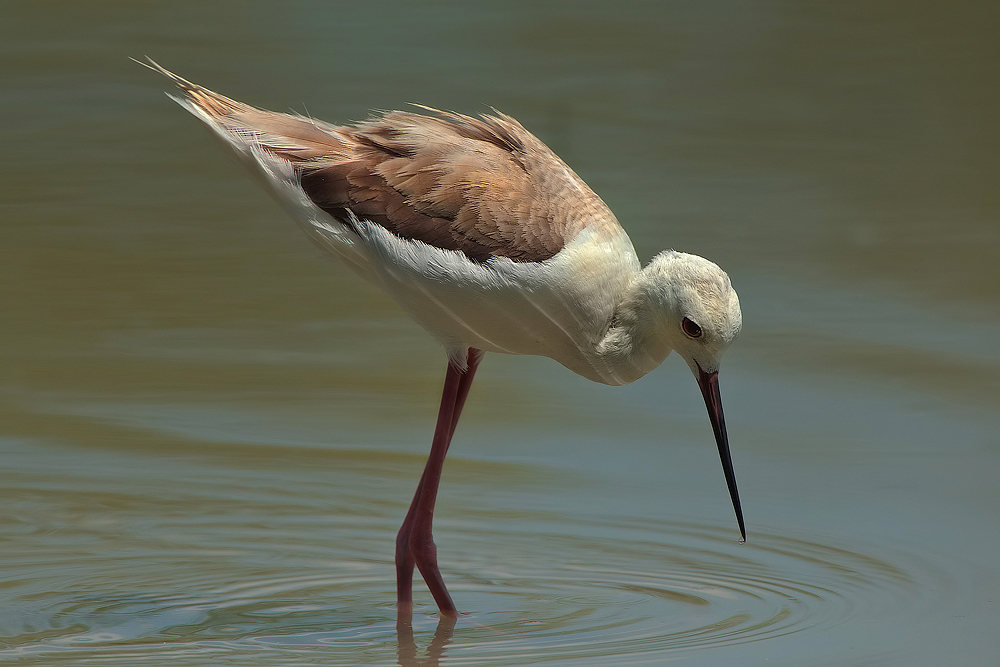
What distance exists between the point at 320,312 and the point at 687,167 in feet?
10.7

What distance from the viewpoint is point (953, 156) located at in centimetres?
1062

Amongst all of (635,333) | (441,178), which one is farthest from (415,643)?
(441,178)

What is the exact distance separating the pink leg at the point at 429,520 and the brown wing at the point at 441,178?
616 millimetres

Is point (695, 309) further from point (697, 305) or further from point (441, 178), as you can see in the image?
point (441, 178)

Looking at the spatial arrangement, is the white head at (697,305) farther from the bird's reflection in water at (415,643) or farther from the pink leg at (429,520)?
the bird's reflection in water at (415,643)

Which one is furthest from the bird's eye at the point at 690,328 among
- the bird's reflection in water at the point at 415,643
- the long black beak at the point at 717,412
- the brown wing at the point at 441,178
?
the bird's reflection in water at the point at 415,643

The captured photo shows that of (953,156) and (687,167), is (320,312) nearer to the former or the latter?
(687,167)

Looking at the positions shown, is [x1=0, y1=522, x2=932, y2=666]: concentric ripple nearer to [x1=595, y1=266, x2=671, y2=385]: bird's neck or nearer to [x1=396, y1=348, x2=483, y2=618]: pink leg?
[x1=396, y1=348, x2=483, y2=618]: pink leg

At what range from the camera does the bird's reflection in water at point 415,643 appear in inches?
168

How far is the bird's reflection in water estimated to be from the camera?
4.27m

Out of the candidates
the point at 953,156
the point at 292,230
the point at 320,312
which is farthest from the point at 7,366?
the point at 953,156

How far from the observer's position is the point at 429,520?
4.99 m

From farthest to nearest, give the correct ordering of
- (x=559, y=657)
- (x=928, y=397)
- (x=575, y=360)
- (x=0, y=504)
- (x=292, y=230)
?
(x=292, y=230), (x=928, y=397), (x=0, y=504), (x=575, y=360), (x=559, y=657)

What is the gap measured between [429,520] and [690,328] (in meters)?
1.16
